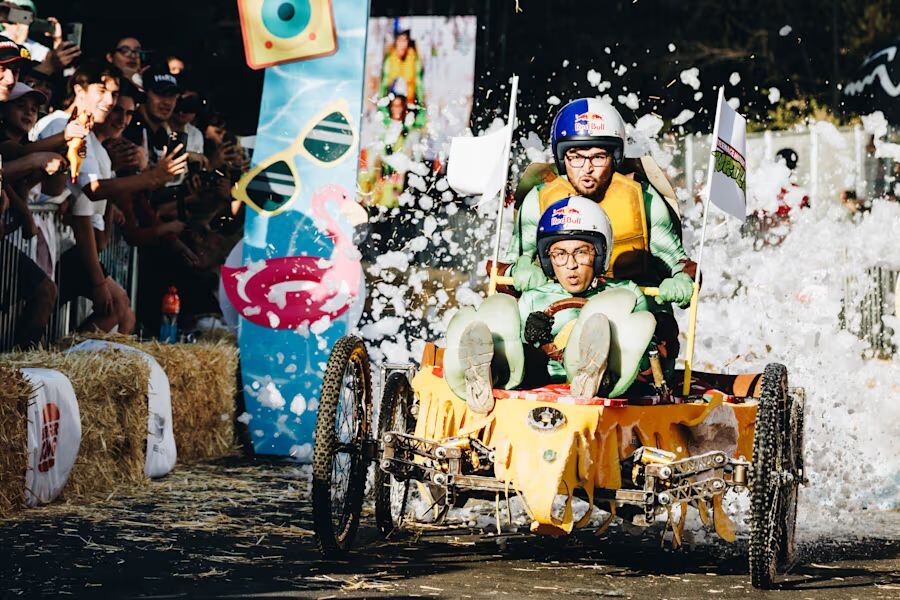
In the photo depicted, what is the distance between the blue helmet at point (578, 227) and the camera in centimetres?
684

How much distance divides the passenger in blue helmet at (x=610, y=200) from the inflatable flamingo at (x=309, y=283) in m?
3.53

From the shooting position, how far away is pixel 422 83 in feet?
39.1

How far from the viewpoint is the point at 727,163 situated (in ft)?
24.1

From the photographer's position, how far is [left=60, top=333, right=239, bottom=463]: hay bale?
33.4 ft

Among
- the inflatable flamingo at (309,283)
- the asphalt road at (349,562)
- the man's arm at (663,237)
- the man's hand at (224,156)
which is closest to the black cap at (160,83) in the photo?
the man's hand at (224,156)

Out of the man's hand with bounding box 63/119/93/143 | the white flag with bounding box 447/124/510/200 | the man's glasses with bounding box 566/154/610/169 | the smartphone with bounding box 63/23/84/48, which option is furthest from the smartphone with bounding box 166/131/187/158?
the man's glasses with bounding box 566/154/610/169

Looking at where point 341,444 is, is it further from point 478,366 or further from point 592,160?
point 592,160

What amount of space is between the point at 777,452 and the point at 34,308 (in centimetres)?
538

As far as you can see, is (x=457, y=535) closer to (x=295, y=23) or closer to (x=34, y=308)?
(x=34, y=308)

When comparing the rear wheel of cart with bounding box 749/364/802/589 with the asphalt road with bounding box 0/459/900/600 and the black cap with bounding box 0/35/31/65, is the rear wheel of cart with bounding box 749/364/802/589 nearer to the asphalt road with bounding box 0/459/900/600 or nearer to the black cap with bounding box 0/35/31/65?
the asphalt road with bounding box 0/459/900/600

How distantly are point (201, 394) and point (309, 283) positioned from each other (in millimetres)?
1301

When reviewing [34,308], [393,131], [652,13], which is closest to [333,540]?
[34,308]

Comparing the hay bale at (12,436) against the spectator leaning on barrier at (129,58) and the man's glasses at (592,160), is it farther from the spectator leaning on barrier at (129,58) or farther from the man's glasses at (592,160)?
the spectator leaning on barrier at (129,58)

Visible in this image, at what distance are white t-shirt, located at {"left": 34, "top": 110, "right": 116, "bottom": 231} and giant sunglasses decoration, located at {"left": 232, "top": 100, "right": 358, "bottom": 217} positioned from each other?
4.30ft
